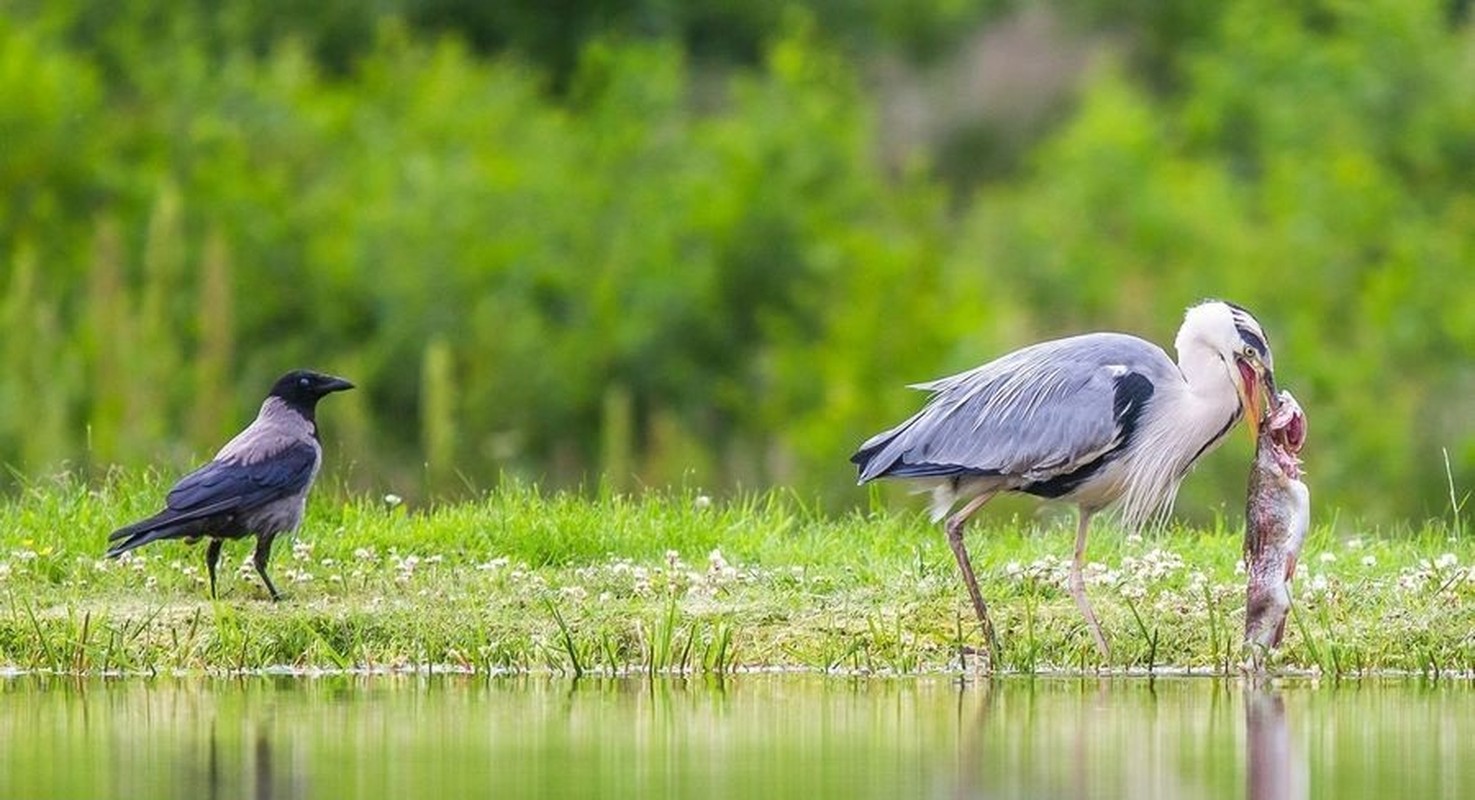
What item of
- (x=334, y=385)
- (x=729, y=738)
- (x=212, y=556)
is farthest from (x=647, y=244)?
(x=729, y=738)

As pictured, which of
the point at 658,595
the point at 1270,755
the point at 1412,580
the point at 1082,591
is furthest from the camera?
the point at 658,595

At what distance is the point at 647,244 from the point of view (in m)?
36.3

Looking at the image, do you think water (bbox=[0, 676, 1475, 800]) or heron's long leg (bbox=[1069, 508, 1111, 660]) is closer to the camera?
water (bbox=[0, 676, 1475, 800])

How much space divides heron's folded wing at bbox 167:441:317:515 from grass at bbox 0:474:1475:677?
36 cm

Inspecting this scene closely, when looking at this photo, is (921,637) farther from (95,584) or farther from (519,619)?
(95,584)

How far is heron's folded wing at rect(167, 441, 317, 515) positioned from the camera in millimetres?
11977

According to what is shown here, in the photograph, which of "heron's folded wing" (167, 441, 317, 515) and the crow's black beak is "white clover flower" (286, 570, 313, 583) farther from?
the crow's black beak

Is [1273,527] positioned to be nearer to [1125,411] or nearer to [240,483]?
[1125,411]

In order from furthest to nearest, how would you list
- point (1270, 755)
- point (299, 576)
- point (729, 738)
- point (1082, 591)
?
point (299, 576) < point (1082, 591) < point (729, 738) < point (1270, 755)

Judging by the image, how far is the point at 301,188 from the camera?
1518 inches

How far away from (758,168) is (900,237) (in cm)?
221

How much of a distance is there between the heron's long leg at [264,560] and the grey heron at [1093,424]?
7.77 feet

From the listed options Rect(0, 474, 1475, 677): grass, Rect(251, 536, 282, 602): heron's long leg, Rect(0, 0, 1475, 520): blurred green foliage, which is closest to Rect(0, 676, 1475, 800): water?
Rect(0, 474, 1475, 677): grass

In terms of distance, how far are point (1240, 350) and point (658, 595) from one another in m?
2.46
